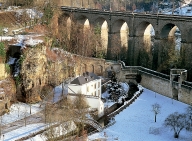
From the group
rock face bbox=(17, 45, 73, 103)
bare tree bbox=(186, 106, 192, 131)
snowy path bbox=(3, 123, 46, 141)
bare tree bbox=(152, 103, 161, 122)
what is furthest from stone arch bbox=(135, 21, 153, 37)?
snowy path bbox=(3, 123, 46, 141)

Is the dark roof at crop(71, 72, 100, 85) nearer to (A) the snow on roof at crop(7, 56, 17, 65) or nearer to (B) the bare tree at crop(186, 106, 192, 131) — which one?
(A) the snow on roof at crop(7, 56, 17, 65)

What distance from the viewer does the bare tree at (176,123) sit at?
44281 millimetres

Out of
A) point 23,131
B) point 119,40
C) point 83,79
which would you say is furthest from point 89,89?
point 119,40

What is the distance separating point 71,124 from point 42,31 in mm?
28629

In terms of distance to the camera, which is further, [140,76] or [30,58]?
[140,76]

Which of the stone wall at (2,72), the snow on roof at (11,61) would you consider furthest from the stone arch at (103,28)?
the stone wall at (2,72)

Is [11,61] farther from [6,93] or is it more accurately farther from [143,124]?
[143,124]

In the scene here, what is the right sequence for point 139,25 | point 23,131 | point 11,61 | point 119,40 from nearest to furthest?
point 23,131 → point 11,61 → point 139,25 → point 119,40

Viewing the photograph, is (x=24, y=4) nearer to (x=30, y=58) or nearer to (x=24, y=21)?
(x=24, y=21)

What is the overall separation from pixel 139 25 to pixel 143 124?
84.1 feet

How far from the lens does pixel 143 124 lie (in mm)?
47781

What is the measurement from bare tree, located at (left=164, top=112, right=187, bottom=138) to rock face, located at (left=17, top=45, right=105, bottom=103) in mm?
18603

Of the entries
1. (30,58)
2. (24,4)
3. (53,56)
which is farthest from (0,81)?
(24,4)

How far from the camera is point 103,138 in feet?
144
